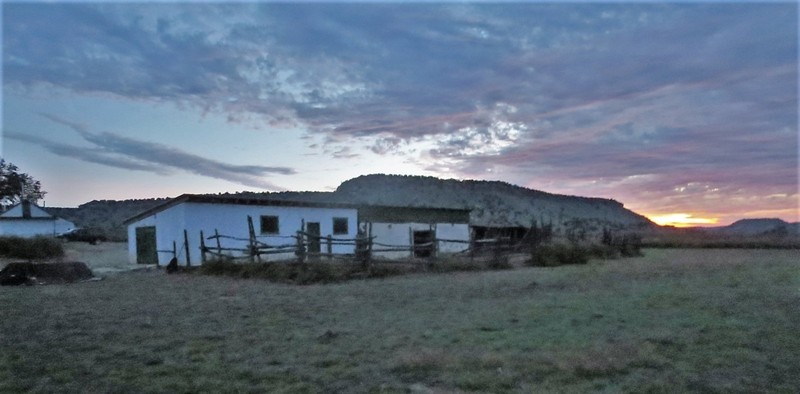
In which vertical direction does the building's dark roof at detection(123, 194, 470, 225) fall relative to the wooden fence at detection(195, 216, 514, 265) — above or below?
above

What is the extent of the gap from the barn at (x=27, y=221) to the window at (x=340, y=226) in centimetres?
3181

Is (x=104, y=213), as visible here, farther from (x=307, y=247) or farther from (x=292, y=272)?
(x=292, y=272)

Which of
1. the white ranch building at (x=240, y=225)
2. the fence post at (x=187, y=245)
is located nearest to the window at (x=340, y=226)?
the white ranch building at (x=240, y=225)

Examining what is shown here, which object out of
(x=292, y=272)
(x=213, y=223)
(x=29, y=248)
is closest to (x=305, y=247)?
(x=292, y=272)

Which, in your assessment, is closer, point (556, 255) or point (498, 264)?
point (498, 264)

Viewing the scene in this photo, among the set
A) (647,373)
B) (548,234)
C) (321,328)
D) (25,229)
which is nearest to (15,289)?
(321,328)

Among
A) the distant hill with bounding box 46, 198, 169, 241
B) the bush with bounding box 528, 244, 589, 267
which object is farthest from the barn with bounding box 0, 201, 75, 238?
the bush with bounding box 528, 244, 589, 267

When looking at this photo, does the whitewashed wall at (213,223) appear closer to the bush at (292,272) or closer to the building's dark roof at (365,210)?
the building's dark roof at (365,210)

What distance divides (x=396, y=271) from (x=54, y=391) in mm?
13652

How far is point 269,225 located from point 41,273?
8832 millimetres

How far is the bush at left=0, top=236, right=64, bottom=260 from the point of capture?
26812mm

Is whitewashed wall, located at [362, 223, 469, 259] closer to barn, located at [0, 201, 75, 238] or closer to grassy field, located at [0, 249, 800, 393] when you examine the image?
grassy field, located at [0, 249, 800, 393]

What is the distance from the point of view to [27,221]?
47562mm

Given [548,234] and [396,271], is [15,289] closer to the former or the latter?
[396,271]
